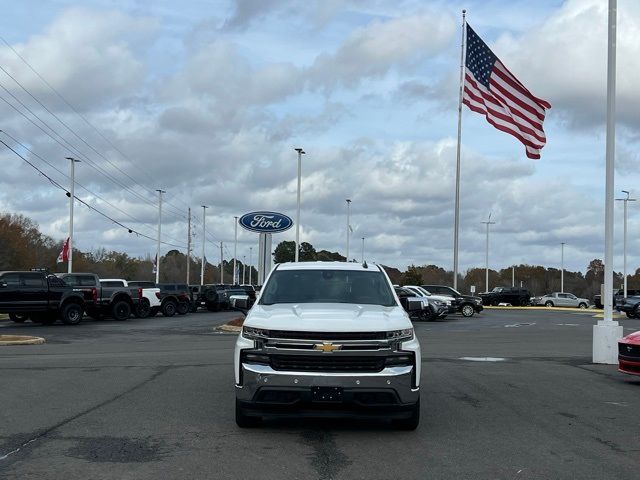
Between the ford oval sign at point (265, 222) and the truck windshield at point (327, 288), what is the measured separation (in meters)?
24.6

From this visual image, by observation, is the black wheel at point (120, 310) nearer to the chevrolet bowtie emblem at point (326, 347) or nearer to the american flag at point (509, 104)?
the american flag at point (509, 104)

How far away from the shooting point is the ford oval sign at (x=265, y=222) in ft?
113

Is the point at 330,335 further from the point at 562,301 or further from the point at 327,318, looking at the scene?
the point at 562,301

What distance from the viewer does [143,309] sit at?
3994 centimetres

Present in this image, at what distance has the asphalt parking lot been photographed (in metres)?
6.86

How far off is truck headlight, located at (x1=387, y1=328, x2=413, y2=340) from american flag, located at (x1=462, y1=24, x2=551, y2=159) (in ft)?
58.2

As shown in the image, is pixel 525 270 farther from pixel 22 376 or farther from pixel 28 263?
pixel 22 376

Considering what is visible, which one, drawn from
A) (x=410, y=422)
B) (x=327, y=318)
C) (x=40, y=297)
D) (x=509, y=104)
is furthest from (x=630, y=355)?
(x=40, y=297)

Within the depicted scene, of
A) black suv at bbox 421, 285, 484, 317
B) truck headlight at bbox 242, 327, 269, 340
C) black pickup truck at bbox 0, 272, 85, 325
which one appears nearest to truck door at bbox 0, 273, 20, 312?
black pickup truck at bbox 0, 272, 85, 325

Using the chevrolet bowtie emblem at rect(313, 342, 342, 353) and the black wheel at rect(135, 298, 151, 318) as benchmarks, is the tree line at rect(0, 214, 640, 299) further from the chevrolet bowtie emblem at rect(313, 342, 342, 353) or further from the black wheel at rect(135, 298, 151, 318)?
the chevrolet bowtie emblem at rect(313, 342, 342, 353)

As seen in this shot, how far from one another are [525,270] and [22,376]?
151 metres

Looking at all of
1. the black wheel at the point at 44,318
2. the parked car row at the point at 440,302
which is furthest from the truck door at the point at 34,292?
the parked car row at the point at 440,302

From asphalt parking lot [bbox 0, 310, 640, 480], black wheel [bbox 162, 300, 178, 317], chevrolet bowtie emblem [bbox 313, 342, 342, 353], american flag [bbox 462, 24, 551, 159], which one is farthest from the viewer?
black wheel [bbox 162, 300, 178, 317]

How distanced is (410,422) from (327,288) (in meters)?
2.04
